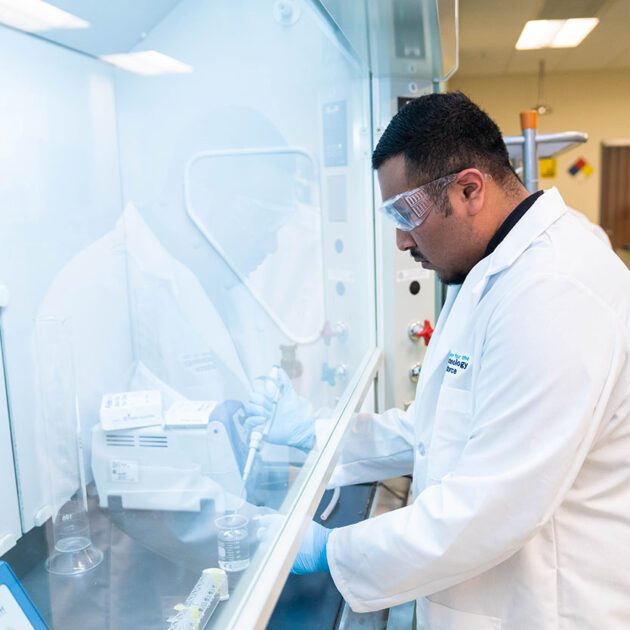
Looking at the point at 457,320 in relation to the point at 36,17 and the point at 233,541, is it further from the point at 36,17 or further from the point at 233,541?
the point at 36,17

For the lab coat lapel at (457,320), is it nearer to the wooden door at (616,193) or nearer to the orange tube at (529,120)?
the orange tube at (529,120)

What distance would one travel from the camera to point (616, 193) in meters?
7.02

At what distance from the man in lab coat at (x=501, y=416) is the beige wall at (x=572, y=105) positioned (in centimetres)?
618

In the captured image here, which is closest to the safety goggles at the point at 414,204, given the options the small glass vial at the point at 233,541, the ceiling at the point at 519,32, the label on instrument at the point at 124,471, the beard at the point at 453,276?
the beard at the point at 453,276

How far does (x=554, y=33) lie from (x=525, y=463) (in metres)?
5.51

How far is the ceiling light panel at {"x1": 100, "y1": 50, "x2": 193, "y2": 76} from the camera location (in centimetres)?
133

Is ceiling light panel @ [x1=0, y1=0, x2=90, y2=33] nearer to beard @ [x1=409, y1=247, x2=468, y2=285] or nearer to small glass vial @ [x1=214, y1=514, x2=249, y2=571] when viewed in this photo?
beard @ [x1=409, y1=247, x2=468, y2=285]

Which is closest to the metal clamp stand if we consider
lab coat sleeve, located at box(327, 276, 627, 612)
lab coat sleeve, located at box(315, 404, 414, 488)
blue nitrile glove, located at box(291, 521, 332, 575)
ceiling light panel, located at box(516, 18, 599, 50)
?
lab coat sleeve, located at box(315, 404, 414, 488)

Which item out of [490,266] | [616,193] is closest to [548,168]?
[616,193]

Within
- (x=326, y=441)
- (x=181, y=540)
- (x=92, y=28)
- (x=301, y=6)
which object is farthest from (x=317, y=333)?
(x=92, y=28)

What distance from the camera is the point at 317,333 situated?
1.80 m

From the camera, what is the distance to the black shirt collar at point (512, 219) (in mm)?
1062

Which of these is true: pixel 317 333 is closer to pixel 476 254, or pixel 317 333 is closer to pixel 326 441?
pixel 326 441

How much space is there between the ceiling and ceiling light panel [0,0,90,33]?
4.07m
